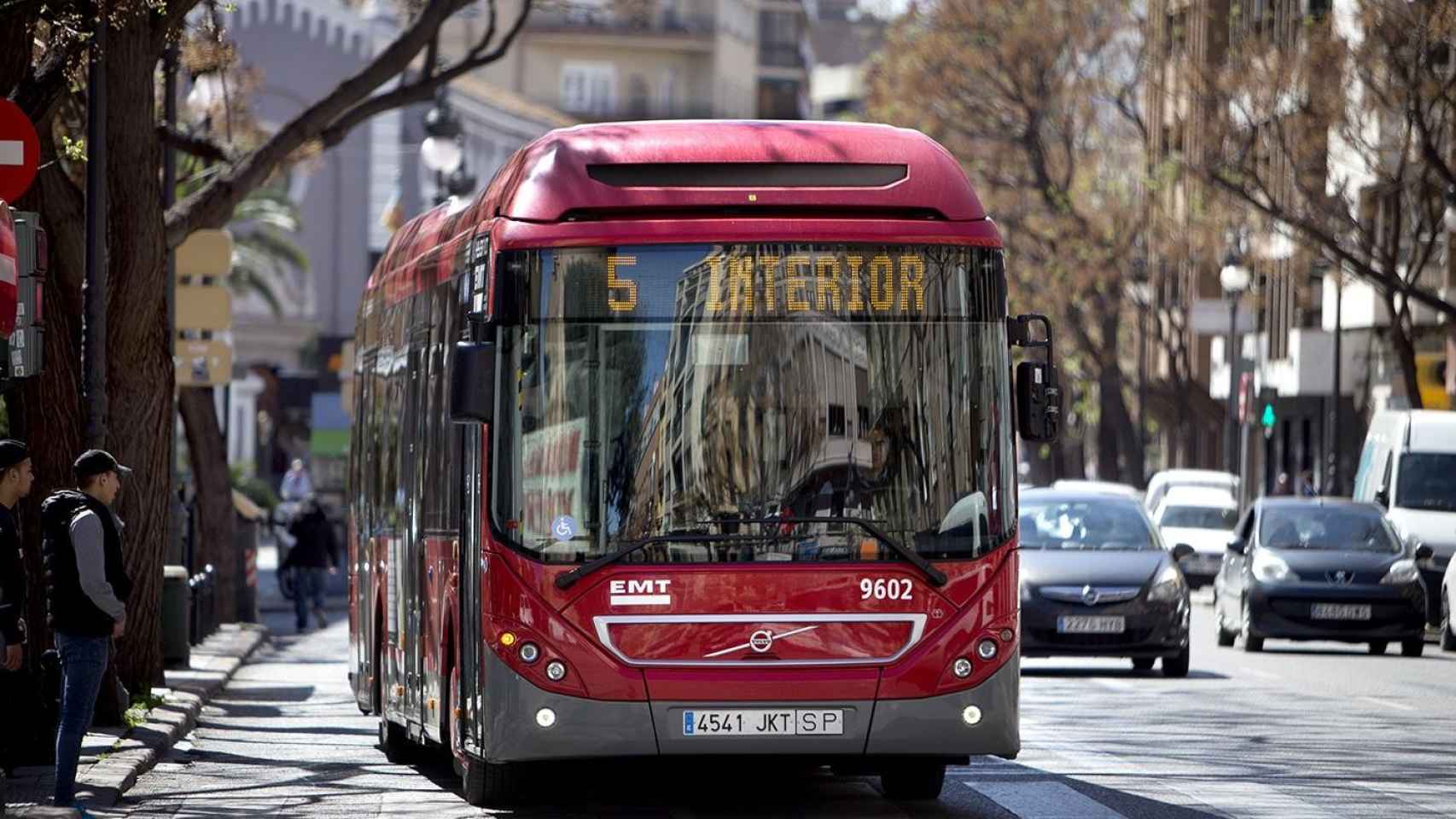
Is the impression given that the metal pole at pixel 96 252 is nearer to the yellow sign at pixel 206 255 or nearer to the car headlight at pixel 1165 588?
the car headlight at pixel 1165 588

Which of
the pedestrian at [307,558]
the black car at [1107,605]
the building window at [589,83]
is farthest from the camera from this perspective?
the building window at [589,83]

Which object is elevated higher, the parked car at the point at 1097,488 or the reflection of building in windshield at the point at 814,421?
the reflection of building in windshield at the point at 814,421

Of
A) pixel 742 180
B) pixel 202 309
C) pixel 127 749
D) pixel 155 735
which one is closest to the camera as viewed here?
pixel 742 180

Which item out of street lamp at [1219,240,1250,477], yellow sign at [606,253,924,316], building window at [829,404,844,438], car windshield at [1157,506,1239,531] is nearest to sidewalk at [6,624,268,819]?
yellow sign at [606,253,924,316]

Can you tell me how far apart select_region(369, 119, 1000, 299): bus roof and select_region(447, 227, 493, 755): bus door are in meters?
0.37

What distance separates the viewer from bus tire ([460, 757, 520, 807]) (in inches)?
529

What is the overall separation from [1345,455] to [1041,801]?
5387cm

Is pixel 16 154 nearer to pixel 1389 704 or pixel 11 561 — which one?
pixel 11 561

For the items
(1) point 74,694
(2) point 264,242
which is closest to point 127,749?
(1) point 74,694

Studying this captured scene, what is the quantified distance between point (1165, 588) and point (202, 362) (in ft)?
33.4

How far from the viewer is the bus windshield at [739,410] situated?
41.7 feet

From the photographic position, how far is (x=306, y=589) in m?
Result: 36.2

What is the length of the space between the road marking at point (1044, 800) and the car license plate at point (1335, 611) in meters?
14.2

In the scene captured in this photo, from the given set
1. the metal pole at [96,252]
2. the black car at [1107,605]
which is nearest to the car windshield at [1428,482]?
the black car at [1107,605]
